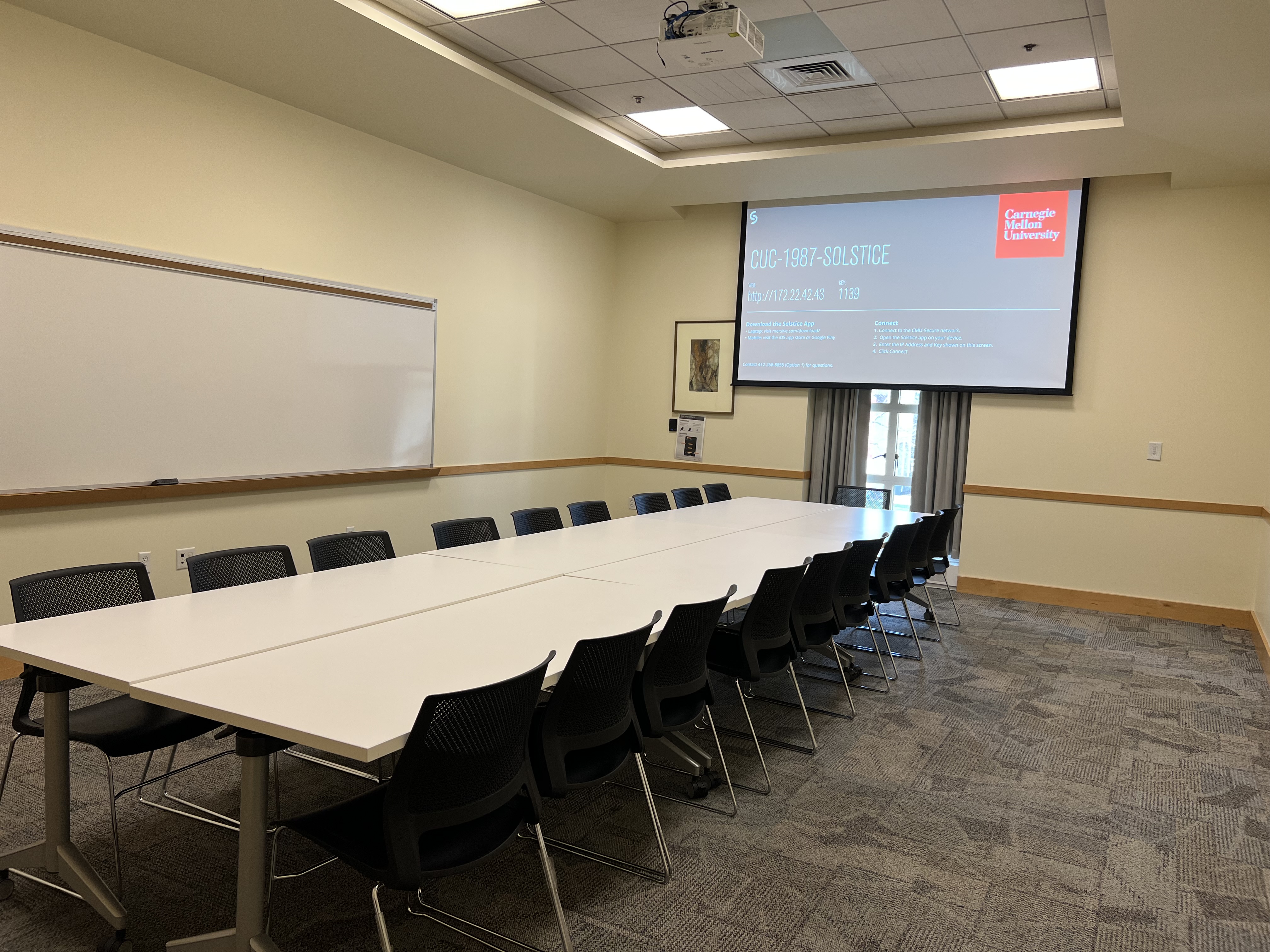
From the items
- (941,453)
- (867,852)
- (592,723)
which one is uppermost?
(941,453)

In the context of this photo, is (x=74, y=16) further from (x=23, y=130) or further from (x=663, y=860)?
(x=663, y=860)

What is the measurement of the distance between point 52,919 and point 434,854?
4.15 ft

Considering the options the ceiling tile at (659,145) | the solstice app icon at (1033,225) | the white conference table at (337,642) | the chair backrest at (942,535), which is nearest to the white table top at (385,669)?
the white conference table at (337,642)

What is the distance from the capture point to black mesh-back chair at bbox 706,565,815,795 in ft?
11.6

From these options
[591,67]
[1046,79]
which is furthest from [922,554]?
[591,67]

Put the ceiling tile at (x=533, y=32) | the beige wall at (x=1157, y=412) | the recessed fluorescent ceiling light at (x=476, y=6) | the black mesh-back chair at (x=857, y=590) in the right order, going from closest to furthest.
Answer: the black mesh-back chair at (x=857, y=590) → the recessed fluorescent ceiling light at (x=476, y=6) → the ceiling tile at (x=533, y=32) → the beige wall at (x=1157, y=412)

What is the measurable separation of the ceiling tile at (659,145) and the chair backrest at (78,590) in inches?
208

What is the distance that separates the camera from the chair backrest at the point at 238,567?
3361 mm

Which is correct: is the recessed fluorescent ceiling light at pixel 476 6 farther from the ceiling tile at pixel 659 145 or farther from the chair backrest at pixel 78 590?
the chair backrest at pixel 78 590

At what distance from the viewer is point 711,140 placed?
7000mm

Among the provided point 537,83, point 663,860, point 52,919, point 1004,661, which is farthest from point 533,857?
point 537,83

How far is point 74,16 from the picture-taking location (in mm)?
4301

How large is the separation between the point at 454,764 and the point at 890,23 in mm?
4498

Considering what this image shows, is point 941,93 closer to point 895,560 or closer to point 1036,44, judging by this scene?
point 1036,44
